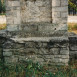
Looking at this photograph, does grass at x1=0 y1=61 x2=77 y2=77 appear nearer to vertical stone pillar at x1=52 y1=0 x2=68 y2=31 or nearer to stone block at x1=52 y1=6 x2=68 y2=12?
vertical stone pillar at x1=52 y1=0 x2=68 y2=31

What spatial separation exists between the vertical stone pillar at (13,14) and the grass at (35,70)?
1148 millimetres

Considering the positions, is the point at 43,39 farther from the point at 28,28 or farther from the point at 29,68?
the point at 29,68

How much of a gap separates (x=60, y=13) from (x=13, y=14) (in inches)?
54.6

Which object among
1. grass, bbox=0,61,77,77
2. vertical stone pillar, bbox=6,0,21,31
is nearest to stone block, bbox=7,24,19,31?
vertical stone pillar, bbox=6,0,21,31

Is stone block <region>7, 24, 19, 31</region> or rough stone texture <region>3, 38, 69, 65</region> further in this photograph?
stone block <region>7, 24, 19, 31</region>

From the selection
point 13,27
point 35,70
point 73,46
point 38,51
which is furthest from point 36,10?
point 35,70

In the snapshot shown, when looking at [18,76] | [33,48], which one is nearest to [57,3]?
[33,48]

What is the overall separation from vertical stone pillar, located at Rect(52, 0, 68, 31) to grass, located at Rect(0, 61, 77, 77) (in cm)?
118

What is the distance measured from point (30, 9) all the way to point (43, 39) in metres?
1.00

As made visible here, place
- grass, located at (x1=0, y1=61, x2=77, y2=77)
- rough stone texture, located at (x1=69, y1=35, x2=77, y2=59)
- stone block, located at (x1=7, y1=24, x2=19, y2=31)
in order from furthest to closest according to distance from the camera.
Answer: rough stone texture, located at (x1=69, y1=35, x2=77, y2=59) → stone block, located at (x1=7, y1=24, x2=19, y2=31) → grass, located at (x1=0, y1=61, x2=77, y2=77)

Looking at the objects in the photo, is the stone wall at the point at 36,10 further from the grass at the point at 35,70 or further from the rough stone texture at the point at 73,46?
the grass at the point at 35,70

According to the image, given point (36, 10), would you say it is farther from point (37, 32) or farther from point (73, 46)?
point (73, 46)

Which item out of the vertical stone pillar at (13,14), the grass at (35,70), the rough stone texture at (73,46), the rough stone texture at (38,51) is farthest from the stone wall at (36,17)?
the grass at (35,70)

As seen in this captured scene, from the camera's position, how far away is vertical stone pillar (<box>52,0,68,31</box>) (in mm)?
4824
